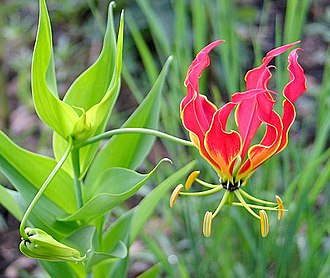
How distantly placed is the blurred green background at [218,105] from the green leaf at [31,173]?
32 centimetres

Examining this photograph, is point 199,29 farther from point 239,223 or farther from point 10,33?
point 10,33

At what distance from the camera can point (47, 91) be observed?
0.86 metres

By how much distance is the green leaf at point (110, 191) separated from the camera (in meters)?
0.85

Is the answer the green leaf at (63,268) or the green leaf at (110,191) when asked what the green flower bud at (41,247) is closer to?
the green leaf at (110,191)

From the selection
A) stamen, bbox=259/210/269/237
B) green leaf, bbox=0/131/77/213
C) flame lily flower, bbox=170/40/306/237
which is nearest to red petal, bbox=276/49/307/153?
flame lily flower, bbox=170/40/306/237

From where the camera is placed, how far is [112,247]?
1038mm

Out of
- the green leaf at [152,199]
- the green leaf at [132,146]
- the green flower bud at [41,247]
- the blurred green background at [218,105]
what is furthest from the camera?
the blurred green background at [218,105]

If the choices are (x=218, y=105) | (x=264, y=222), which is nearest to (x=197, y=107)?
(x=264, y=222)

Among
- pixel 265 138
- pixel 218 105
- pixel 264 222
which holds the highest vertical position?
pixel 265 138

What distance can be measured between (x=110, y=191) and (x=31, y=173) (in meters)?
0.12

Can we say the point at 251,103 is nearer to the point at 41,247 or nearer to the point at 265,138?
the point at 265,138

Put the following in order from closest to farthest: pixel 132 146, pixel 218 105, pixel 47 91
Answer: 1. pixel 47 91
2. pixel 132 146
3. pixel 218 105

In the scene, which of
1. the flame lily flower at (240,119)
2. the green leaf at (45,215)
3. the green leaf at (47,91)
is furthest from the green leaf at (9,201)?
the flame lily flower at (240,119)

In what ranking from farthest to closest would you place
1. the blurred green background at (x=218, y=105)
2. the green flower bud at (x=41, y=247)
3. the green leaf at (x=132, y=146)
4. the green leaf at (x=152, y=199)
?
the blurred green background at (x=218, y=105), the green leaf at (x=132, y=146), the green leaf at (x=152, y=199), the green flower bud at (x=41, y=247)
